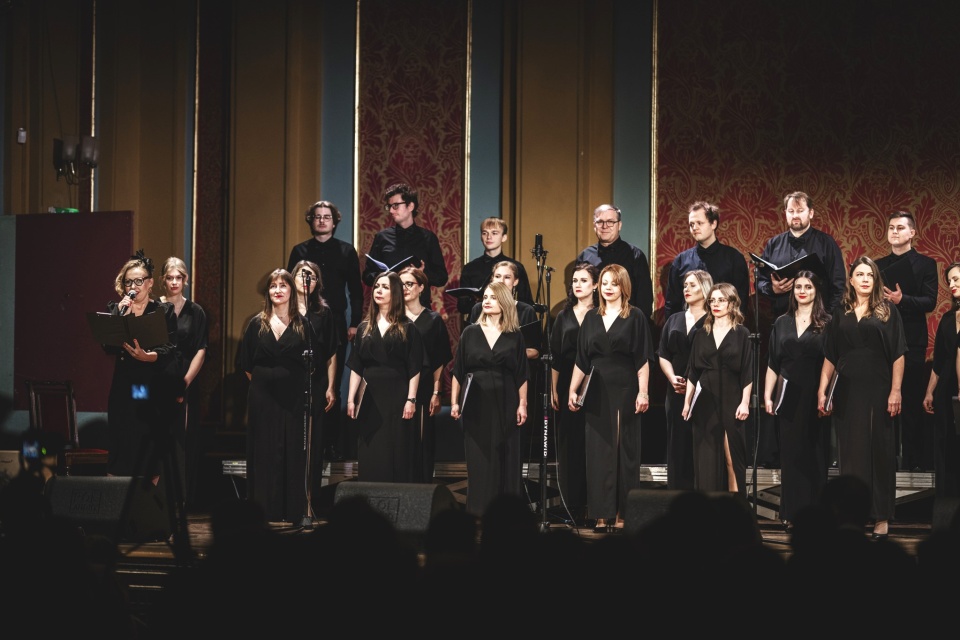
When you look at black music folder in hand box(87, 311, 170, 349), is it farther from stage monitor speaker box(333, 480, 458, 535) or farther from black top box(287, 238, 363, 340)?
stage monitor speaker box(333, 480, 458, 535)

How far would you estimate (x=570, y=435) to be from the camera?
19.3ft

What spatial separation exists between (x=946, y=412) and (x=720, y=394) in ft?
3.76

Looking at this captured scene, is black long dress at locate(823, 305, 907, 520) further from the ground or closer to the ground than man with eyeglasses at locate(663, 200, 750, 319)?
closer to the ground

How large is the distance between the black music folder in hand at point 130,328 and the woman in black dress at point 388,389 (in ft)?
3.41

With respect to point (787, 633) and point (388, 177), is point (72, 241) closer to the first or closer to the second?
point (388, 177)

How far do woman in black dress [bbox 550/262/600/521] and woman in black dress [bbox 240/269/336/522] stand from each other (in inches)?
53.6

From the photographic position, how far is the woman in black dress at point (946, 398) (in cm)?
537

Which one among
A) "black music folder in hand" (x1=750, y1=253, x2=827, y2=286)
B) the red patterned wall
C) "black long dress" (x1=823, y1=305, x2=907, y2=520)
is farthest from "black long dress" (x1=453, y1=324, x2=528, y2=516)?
the red patterned wall

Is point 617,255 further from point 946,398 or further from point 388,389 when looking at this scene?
point 946,398

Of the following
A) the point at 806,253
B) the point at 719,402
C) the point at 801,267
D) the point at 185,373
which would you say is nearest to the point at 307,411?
the point at 185,373

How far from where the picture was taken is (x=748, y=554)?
7.37 ft

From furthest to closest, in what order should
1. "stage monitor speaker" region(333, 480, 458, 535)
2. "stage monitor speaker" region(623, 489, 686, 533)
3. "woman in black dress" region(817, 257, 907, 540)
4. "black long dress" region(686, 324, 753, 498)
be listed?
"black long dress" region(686, 324, 753, 498) → "woman in black dress" region(817, 257, 907, 540) → "stage monitor speaker" region(333, 480, 458, 535) → "stage monitor speaker" region(623, 489, 686, 533)

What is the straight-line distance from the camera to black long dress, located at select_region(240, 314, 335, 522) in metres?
5.64

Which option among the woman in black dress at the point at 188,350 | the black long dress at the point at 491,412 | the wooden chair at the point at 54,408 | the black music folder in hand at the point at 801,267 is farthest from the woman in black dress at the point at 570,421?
the wooden chair at the point at 54,408
